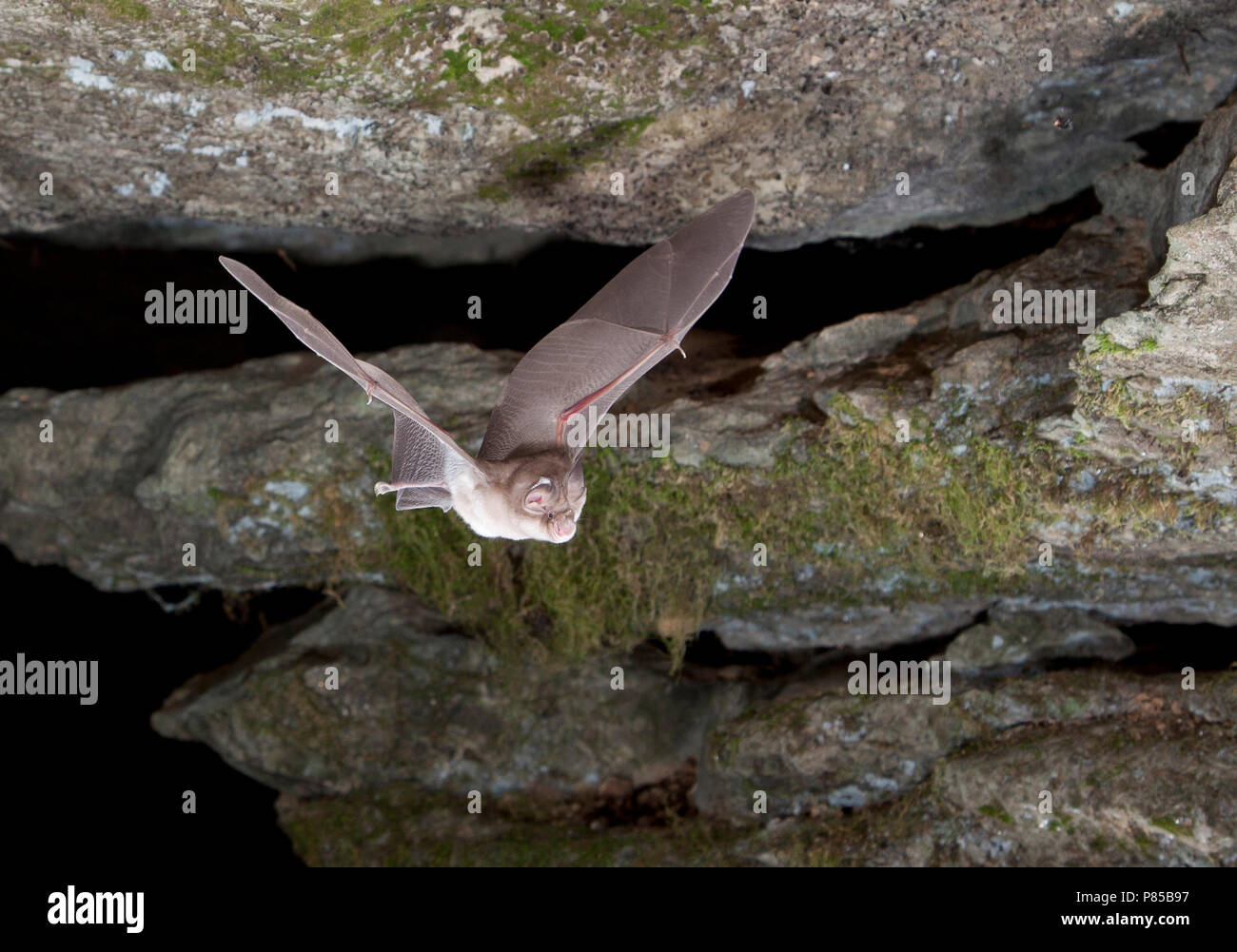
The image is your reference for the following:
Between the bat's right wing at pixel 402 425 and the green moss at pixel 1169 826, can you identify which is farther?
the green moss at pixel 1169 826

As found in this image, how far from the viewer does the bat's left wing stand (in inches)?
135

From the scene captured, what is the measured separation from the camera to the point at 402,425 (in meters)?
3.53

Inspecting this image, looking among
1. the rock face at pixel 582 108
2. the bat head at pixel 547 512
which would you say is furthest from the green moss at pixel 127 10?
the bat head at pixel 547 512

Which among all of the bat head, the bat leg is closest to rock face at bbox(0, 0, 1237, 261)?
the bat leg

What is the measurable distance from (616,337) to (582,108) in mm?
947

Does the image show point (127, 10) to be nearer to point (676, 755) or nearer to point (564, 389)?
point (564, 389)

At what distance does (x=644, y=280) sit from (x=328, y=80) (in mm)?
1363

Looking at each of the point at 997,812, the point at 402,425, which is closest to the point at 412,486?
the point at 402,425

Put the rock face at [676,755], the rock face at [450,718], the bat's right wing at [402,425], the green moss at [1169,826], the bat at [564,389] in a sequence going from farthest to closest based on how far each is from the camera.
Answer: the rock face at [450,718], the rock face at [676,755], the green moss at [1169,826], the bat at [564,389], the bat's right wing at [402,425]

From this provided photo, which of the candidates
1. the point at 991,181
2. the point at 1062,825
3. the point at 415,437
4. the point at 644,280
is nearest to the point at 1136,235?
the point at 991,181

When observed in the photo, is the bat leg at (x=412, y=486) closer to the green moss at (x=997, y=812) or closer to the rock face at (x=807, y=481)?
the rock face at (x=807, y=481)

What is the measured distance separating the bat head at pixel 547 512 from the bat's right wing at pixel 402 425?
0.27 metres

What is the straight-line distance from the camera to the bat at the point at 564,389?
3.23 meters

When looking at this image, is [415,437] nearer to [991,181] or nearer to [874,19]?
[874,19]
